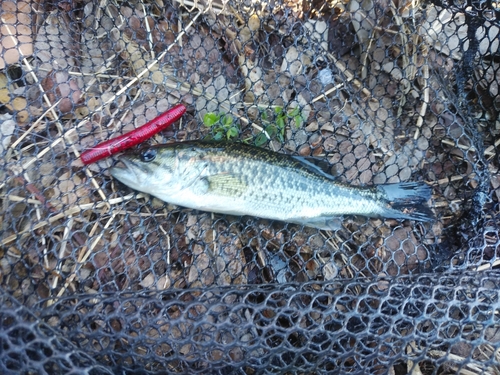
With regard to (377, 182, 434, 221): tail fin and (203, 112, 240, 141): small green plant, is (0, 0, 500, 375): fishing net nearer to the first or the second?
(203, 112, 240, 141): small green plant

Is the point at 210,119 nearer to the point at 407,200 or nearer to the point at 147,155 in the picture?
the point at 147,155

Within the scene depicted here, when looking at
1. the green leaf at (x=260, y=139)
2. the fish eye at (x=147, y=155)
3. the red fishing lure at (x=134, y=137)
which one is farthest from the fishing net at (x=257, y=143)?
the fish eye at (x=147, y=155)

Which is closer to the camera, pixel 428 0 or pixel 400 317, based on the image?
pixel 400 317

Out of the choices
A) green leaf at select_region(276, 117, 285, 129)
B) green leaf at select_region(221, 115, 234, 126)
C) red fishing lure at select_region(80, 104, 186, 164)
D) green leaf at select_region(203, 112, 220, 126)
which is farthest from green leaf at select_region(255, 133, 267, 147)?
red fishing lure at select_region(80, 104, 186, 164)

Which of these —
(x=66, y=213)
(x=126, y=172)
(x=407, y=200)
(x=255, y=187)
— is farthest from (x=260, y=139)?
(x=66, y=213)

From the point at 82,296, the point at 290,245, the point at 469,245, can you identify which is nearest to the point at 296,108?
the point at 290,245

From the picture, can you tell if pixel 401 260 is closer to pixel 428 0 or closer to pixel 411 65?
pixel 411 65

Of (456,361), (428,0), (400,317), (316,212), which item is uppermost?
(428,0)
